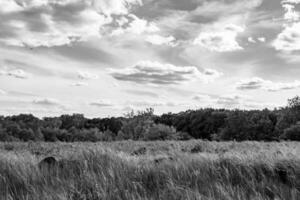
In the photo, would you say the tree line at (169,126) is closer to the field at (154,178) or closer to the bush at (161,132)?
the bush at (161,132)

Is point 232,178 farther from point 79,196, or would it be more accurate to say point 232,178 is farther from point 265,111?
point 265,111

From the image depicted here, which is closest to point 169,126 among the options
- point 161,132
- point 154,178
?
point 161,132

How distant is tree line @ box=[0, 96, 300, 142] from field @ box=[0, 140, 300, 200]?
42.2 meters

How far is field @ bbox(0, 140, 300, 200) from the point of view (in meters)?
5.72

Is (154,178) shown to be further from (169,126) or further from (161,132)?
(169,126)

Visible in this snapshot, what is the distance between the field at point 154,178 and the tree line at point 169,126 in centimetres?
4217

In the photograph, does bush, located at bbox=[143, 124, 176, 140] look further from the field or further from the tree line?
the field

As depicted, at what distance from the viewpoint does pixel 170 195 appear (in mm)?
5645

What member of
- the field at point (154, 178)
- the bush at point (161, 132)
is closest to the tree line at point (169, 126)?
the bush at point (161, 132)

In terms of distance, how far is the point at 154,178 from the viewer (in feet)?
21.7

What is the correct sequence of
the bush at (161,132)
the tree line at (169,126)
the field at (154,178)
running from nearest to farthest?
the field at (154,178), the bush at (161,132), the tree line at (169,126)

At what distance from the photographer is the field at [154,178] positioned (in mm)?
5723

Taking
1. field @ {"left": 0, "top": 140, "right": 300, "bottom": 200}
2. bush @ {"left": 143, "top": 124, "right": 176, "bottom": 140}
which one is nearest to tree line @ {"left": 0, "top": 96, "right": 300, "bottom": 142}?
bush @ {"left": 143, "top": 124, "right": 176, "bottom": 140}

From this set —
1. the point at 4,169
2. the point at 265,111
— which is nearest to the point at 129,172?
the point at 4,169
